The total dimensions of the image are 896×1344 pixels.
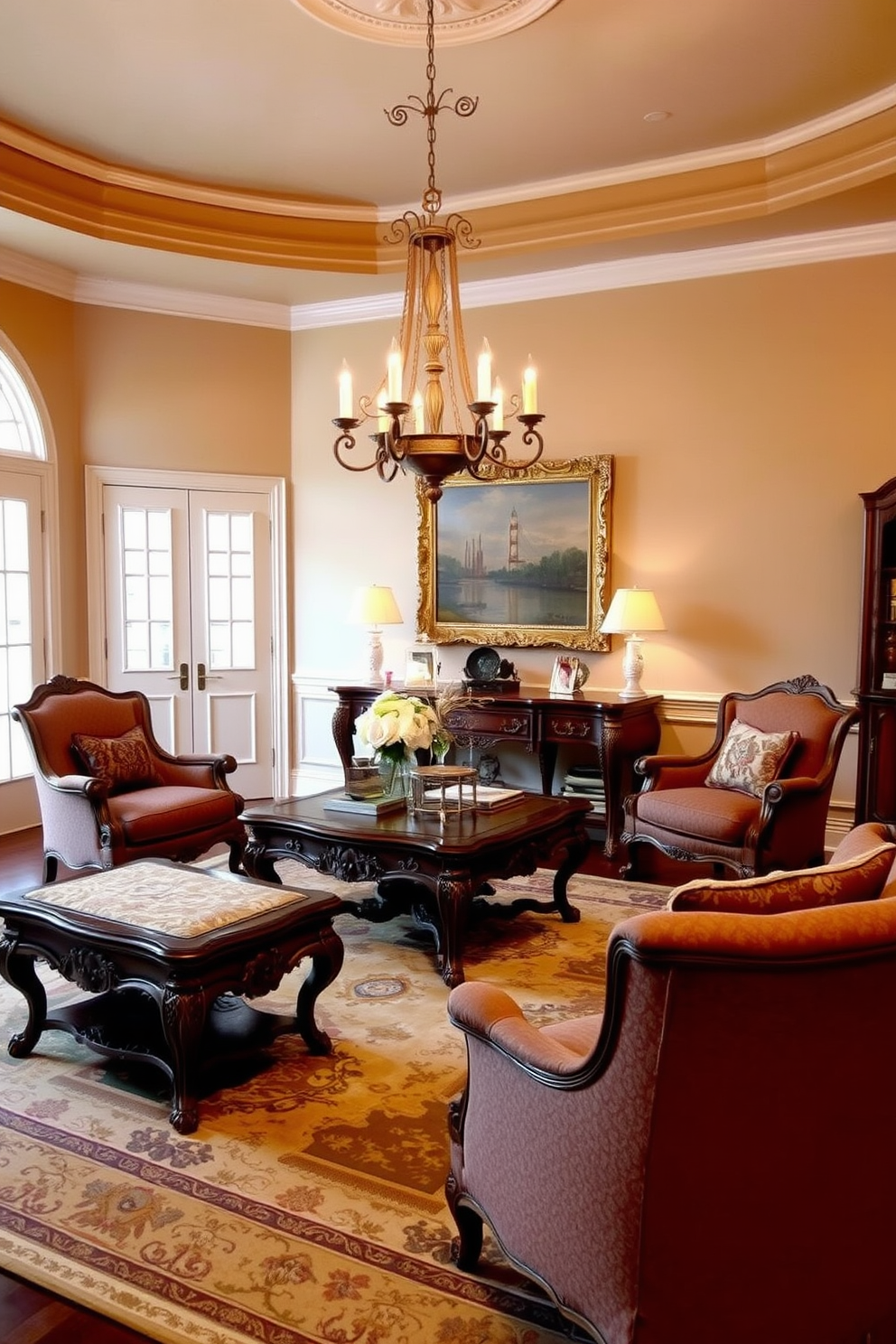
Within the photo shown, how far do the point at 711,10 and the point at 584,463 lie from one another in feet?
8.42

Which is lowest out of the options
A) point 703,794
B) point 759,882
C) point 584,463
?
point 703,794

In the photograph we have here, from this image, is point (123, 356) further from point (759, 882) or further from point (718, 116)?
point (759, 882)

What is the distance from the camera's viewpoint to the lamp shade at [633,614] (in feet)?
18.6

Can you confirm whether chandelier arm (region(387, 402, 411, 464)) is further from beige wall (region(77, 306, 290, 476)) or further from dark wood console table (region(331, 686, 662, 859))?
beige wall (region(77, 306, 290, 476))

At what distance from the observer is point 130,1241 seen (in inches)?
91.4

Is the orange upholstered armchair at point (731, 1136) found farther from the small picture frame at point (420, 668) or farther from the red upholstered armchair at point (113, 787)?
the small picture frame at point (420, 668)

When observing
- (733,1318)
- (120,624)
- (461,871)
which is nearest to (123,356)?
(120,624)

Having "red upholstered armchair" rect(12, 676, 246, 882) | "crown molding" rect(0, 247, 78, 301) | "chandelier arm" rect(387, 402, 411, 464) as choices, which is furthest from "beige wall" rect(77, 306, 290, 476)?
"chandelier arm" rect(387, 402, 411, 464)

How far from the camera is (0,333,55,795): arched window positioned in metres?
6.12

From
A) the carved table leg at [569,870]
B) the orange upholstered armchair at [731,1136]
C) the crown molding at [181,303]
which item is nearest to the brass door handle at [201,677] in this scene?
the crown molding at [181,303]

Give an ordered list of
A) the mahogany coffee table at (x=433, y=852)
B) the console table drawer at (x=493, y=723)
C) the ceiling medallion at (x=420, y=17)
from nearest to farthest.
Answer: the mahogany coffee table at (x=433, y=852), the ceiling medallion at (x=420, y=17), the console table drawer at (x=493, y=723)

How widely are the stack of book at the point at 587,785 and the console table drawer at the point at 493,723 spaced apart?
44 centimetres

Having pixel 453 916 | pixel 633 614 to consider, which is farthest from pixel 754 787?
pixel 453 916

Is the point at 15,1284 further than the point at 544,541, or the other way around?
the point at 544,541
